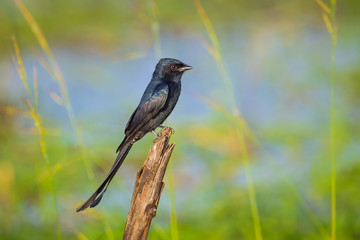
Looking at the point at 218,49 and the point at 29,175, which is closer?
the point at 218,49

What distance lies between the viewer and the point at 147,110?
3.23 meters

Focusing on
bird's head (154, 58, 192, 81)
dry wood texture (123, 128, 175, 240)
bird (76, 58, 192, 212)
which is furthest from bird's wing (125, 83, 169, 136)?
dry wood texture (123, 128, 175, 240)

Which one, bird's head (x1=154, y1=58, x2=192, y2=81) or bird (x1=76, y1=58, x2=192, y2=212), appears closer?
bird (x1=76, y1=58, x2=192, y2=212)

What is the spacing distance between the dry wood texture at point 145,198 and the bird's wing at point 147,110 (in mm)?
565

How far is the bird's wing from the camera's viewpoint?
3.23 m

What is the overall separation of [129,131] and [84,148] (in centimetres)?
30

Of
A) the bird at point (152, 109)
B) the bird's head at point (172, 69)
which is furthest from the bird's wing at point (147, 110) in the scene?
the bird's head at point (172, 69)

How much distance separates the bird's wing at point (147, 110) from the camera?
3229mm

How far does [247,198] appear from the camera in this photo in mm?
5293

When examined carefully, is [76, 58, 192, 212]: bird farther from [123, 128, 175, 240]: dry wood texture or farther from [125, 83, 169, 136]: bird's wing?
[123, 128, 175, 240]: dry wood texture

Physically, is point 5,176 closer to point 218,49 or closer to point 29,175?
point 29,175

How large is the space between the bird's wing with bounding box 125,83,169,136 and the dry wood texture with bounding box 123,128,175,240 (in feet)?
1.85

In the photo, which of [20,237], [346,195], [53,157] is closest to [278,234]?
[346,195]

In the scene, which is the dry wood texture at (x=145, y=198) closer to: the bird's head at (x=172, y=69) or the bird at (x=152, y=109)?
the bird at (x=152, y=109)
